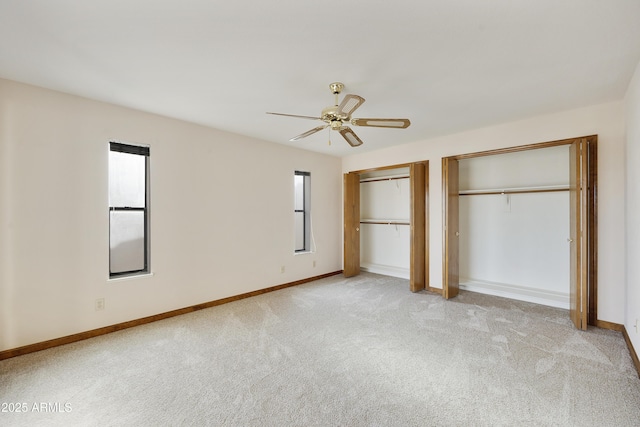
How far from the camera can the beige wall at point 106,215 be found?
2.47 metres

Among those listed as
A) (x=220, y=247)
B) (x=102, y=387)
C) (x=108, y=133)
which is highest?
(x=108, y=133)

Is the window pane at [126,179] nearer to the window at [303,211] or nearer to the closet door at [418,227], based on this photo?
the window at [303,211]

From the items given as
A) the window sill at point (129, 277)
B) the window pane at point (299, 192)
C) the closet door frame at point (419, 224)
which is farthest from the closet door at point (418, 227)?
the window sill at point (129, 277)

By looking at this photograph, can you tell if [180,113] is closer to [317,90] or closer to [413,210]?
[317,90]

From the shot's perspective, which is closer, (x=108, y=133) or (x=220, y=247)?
(x=108, y=133)

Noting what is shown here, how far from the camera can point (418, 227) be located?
4.40 metres

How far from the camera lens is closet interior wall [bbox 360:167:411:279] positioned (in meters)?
5.27

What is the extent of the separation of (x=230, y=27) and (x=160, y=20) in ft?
1.30

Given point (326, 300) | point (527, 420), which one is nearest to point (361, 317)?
point (326, 300)

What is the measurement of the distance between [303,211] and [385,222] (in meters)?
1.54

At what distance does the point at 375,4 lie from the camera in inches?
60.7

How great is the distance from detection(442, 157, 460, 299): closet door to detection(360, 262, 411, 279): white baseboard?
103 cm

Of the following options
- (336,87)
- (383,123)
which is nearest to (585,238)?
(383,123)

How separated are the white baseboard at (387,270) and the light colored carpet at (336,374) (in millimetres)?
1803
